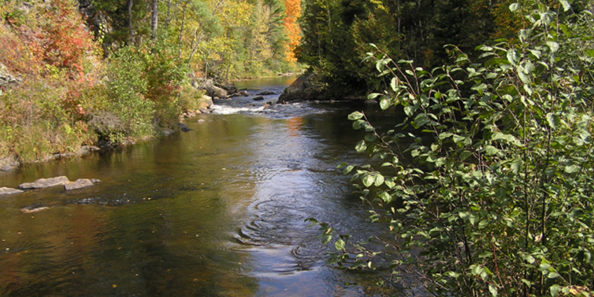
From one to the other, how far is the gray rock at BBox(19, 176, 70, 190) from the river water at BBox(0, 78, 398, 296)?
0.40 m

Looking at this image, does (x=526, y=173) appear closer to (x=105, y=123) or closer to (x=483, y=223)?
(x=483, y=223)

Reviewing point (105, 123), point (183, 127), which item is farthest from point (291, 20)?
point (105, 123)

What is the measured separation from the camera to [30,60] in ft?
49.0

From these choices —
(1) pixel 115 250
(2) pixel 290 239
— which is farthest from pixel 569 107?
(1) pixel 115 250

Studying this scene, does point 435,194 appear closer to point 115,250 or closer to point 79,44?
point 115,250

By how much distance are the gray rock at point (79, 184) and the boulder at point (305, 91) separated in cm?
2140

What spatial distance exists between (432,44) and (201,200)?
2327 cm

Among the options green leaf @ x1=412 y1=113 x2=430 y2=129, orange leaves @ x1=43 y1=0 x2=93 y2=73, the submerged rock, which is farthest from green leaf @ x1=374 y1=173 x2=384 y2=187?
orange leaves @ x1=43 y1=0 x2=93 y2=73

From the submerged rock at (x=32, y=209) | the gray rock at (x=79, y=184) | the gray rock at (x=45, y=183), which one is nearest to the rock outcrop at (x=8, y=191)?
the gray rock at (x=45, y=183)

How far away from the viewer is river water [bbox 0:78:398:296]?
6008 mm

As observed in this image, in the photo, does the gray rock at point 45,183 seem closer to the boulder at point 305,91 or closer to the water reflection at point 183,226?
the water reflection at point 183,226

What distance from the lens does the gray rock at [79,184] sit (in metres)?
10.7

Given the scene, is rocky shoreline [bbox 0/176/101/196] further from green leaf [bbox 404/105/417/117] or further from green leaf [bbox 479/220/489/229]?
green leaf [bbox 479/220/489/229]

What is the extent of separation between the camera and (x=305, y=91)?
32.5 meters
